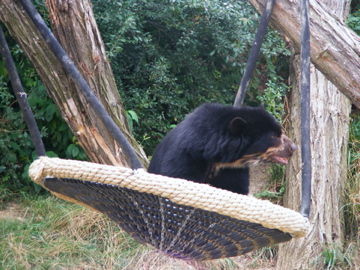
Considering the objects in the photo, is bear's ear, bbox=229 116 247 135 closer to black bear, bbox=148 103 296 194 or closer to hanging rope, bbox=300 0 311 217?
black bear, bbox=148 103 296 194

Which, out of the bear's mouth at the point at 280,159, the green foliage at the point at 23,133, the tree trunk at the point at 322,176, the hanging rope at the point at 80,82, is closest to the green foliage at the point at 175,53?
the tree trunk at the point at 322,176

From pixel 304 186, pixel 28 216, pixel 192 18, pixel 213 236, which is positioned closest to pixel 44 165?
pixel 213 236

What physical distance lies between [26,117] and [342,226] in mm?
3413

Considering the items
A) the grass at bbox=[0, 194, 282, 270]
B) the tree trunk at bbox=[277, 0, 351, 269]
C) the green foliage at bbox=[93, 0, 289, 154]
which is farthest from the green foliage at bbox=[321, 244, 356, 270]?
the green foliage at bbox=[93, 0, 289, 154]

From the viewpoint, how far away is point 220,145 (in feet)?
10.0

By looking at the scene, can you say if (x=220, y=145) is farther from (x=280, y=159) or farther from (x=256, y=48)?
(x=256, y=48)

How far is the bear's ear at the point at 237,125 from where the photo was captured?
3.02 meters

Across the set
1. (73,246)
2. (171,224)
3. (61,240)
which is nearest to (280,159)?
(171,224)

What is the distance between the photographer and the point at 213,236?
2.14 m

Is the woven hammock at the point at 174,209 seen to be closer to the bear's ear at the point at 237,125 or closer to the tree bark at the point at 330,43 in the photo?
the bear's ear at the point at 237,125

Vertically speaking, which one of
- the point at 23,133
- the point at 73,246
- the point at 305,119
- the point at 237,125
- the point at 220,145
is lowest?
the point at 73,246

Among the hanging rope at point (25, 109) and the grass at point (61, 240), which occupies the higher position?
the hanging rope at point (25, 109)

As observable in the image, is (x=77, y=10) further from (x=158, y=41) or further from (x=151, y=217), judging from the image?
(x=158, y=41)

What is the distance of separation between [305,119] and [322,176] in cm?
261
